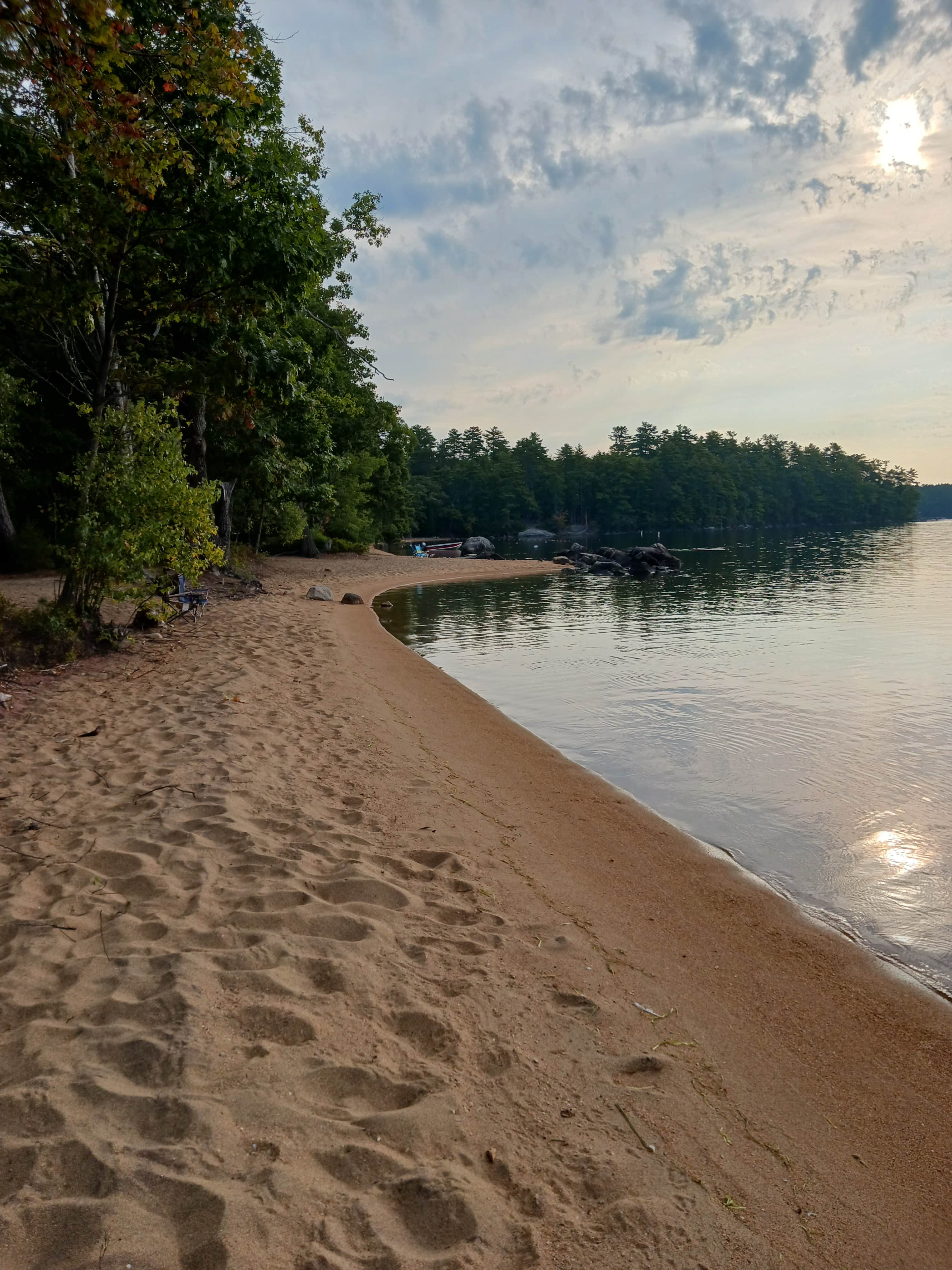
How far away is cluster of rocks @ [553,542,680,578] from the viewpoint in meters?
45.5

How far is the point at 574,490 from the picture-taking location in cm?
11675

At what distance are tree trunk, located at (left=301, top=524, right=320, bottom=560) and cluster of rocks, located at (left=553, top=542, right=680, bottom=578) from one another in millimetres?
16187

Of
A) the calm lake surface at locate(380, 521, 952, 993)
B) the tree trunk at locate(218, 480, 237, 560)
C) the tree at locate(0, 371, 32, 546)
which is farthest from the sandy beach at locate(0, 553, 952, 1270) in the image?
the tree trunk at locate(218, 480, 237, 560)

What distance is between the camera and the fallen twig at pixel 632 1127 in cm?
303

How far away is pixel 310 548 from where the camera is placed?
1758 inches

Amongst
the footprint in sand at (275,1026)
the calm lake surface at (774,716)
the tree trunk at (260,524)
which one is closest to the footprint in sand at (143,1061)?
the footprint in sand at (275,1026)

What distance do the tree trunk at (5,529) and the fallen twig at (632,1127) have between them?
23.6m

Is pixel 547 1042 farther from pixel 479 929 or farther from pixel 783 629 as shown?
pixel 783 629

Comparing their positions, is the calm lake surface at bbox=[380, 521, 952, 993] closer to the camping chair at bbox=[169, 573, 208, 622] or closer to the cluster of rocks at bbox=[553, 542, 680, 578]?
the camping chair at bbox=[169, 573, 208, 622]

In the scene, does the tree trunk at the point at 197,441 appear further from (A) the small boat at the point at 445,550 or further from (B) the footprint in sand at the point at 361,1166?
(A) the small boat at the point at 445,550

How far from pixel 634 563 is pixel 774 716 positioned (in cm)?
3597

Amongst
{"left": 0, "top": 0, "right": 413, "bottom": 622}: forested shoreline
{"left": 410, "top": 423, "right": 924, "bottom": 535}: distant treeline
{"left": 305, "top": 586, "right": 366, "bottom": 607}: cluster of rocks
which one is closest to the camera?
{"left": 0, "top": 0, "right": 413, "bottom": 622}: forested shoreline

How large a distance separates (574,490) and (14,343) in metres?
104

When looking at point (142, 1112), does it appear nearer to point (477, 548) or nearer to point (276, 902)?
point (276, 902)
